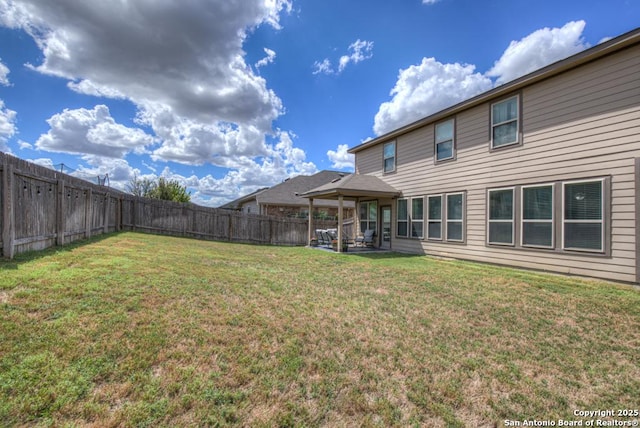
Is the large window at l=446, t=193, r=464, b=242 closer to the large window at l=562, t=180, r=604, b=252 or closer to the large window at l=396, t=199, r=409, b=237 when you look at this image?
the large window at l=396, t=199, r=409, b=237

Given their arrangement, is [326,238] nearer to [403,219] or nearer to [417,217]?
[403,219]

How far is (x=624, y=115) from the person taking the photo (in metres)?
6.27

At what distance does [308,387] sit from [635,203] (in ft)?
25.1

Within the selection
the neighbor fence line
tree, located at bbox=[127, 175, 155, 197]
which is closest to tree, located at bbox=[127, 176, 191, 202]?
tree, located at bbox=[127, 175, 155, 197]

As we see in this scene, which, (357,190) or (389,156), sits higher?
(389,156)

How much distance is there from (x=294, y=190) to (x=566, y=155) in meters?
18.1

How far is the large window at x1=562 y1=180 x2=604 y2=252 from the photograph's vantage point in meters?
6.53

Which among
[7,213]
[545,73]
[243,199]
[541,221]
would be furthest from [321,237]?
[243,199]

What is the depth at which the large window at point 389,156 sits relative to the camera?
42.1ft

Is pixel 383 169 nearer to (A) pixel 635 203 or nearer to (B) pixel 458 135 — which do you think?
(B) pixel 458 135

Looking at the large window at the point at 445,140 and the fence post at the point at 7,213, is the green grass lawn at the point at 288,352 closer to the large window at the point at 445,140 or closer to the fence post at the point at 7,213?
the fence post at the point at 7,213

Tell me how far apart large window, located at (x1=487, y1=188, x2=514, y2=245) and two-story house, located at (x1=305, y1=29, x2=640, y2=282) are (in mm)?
29

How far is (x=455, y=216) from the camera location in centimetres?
994

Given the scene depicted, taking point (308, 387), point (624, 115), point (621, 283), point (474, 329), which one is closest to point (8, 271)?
point (308, 387)
